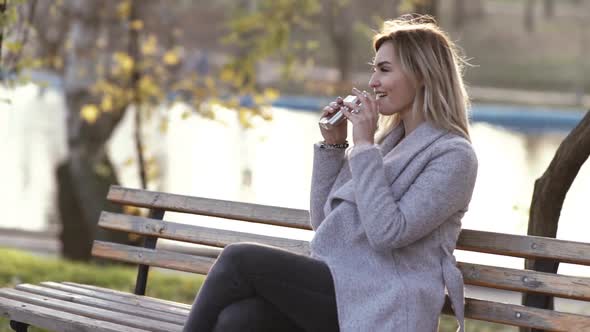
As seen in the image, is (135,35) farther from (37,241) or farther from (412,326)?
(412,326)

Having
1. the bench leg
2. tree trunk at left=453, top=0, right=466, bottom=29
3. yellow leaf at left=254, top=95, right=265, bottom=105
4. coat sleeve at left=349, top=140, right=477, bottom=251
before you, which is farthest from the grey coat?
tree trunk at left=453, top=0, right=466, bottom=29

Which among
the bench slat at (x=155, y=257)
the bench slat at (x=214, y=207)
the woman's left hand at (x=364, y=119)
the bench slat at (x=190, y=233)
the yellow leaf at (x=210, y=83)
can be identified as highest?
the woman's left hand at (x=364, y=119)

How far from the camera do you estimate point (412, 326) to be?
2846 millimetres

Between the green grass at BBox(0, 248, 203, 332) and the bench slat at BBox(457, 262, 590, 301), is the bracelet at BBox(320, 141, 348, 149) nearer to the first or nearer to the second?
the bench slat at BBox(457, 262, 590, 301)

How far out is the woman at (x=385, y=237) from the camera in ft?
9.36

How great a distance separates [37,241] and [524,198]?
568 centimetres

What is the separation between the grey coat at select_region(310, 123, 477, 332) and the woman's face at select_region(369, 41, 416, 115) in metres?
0.10

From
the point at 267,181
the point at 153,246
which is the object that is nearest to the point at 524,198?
the point at 267,181

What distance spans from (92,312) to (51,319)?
132 mm

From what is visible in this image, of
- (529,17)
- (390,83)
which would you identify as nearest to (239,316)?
(390,83)

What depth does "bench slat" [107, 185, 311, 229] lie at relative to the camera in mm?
3518

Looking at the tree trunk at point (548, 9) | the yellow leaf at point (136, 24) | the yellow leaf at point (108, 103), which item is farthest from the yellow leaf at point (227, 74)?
the tree trunk at point (548, 9)

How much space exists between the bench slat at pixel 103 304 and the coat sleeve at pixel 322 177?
54cm

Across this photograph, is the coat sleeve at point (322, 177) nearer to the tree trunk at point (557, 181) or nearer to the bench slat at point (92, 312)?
the bench slat at point (92, 312)
